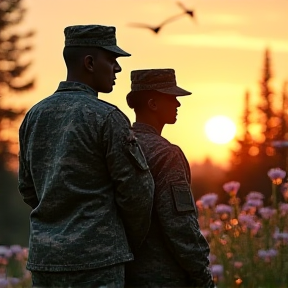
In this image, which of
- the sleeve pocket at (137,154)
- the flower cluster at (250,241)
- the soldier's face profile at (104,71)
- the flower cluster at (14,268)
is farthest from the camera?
the flower cluster at (14,268)

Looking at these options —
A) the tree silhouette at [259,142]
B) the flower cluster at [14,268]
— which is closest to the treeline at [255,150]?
the tree silhouette at [259,142]

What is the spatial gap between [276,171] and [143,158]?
279cm

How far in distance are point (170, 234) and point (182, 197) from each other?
0.61 ft

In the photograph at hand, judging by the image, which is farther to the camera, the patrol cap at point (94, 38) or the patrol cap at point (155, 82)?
the patrol cap at point (155, 82)

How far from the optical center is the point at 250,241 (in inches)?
307

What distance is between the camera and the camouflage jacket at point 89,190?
495 centimetres

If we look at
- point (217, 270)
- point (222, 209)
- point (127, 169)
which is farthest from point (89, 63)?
point (222, 209)

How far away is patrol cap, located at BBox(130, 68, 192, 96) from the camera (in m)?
5.49

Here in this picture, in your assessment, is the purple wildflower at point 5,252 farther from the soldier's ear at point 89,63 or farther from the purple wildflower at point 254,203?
the soldier's ear at point 89,63

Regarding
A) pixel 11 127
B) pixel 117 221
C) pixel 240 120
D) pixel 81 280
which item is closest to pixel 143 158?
pixel 117 221

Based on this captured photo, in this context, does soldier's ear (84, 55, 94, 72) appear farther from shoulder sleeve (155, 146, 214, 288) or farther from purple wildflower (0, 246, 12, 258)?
purple wildflower (0, 246, 12, 258)

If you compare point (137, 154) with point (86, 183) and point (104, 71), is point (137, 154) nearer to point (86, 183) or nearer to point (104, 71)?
point (86, 183)

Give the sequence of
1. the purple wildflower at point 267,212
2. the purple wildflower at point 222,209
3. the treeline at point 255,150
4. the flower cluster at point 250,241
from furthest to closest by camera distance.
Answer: the treeline at point 255,150, the purple wildflower at point 222,209, the purple wildflower at point 267,212, the flower cluster at point 250,241

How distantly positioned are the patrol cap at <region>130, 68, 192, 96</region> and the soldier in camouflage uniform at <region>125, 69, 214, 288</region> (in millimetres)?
218
